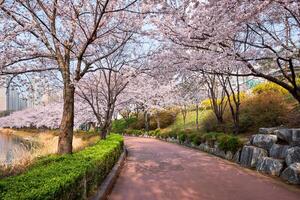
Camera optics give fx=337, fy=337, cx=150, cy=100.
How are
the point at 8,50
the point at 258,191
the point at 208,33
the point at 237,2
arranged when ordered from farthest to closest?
1. the point at 8,50
2. the point at 208,33
3. the point at 258,191
4. the point at 237,2

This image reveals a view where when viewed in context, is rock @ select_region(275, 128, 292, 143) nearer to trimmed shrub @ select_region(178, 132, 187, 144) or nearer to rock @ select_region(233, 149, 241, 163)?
rock @ select_region(233, 149, 241, 163)

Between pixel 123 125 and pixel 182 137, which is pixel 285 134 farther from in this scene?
pixel 123 125

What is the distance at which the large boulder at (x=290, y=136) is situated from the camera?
9.63 m

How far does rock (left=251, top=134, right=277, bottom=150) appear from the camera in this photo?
10.9 m

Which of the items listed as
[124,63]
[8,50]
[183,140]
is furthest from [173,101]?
[8,50]

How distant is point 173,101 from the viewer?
37.8m

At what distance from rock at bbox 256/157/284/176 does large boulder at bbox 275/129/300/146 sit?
0.68 meters

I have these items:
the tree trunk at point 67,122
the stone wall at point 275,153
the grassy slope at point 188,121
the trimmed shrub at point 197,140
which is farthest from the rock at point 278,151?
the grassy slope at point 188,121

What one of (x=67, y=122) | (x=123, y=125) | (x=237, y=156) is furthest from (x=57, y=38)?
(x=123, y=125)

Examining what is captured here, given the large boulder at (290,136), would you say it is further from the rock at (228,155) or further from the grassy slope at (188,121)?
the grassy slope at (188,121)

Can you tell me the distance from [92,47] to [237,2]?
30.6ft

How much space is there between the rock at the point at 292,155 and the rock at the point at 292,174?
20cm

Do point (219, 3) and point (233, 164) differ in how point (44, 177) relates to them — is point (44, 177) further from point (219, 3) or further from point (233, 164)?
point (233, 164)

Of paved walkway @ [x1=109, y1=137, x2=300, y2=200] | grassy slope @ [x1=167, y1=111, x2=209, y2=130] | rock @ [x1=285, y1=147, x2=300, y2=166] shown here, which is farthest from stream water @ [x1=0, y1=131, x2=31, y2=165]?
grassy slope @ [x1=167, y1=111, x2=209, y2=130]
